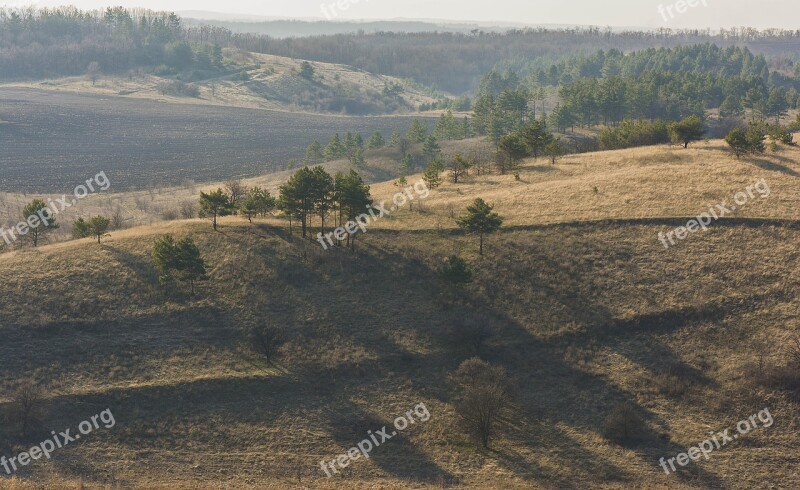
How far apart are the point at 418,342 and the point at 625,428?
→ 1817cm

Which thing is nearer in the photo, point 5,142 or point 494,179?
point 494,179

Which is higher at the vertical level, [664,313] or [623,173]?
[623,173]

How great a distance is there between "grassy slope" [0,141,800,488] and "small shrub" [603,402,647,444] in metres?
0.90

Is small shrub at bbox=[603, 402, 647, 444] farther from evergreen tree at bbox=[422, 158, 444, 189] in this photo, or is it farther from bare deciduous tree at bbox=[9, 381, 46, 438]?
evergreen tree at bbox=[422, 158, 444, 189]

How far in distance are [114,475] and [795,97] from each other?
191 metres

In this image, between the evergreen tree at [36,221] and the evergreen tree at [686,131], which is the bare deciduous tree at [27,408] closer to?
the evergreen tree at [36,221]

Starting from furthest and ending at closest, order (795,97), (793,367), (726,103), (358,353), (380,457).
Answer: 1. (795,97)
2. (726,103)
3. (358,353)
4. (793,367)
5. (380,457)

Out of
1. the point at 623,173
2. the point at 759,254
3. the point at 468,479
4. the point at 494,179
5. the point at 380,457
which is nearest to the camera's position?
the point at 468,479

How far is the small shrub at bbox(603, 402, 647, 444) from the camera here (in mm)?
47375

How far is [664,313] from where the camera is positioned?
5806 centimetres

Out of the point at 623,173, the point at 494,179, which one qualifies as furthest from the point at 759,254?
the point at 494,179

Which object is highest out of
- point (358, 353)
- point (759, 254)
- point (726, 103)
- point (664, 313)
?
point (726, 103)

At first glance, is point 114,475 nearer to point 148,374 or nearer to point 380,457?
point 148,374

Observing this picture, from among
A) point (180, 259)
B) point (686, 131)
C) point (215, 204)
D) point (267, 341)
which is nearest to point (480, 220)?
point (267, 341)
